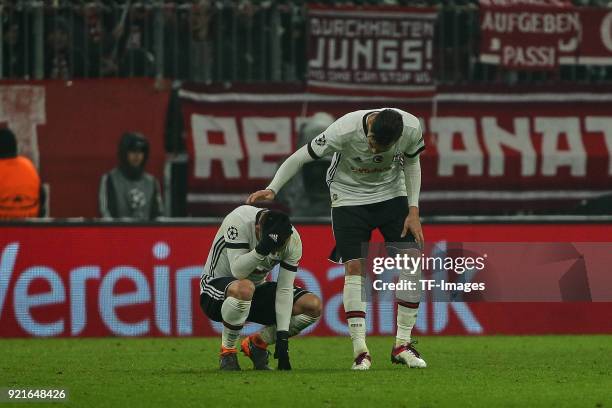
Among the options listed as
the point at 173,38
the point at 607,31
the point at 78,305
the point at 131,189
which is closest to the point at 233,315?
the point at 78,305

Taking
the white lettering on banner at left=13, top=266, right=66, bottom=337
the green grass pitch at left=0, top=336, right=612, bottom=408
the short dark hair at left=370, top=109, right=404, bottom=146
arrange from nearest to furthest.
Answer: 1. the green grass pitch at left=0, top=336, right=612, bottom=408
2. the short dark hair at left=370, top=109, right=404, bottom=146
3. the white lettering on banner at left=13, top=266, right=66, bottom=337

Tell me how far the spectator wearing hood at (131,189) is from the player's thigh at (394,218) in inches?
239

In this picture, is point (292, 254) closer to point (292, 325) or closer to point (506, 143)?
point (292, 325)

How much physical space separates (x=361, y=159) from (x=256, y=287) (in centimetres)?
124

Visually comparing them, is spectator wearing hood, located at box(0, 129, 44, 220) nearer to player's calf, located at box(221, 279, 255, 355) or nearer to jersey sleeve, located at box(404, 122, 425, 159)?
player's calf, located at box(221, 279, 255, 355)

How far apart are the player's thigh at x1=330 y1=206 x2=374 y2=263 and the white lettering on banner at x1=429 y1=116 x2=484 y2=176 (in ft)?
24.5

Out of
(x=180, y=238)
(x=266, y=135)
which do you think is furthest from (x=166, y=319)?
(x=266, y=135)

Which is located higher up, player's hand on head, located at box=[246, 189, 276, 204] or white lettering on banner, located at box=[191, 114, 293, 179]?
player's hand on head, located at box=[246, 189, 276, 204]

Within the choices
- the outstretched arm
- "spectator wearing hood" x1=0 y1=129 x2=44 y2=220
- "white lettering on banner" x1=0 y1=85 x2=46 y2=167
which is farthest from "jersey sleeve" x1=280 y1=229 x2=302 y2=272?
"white lettering on banner" x1=0 y1=85 x2=46 y2=167

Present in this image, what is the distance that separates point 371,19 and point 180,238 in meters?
4.41

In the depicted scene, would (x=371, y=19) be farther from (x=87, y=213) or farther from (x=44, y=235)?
(x=44, y=235)

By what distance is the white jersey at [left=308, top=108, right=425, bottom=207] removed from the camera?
11.2 meters

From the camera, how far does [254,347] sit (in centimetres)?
1165

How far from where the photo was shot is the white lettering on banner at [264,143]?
1867 cm
